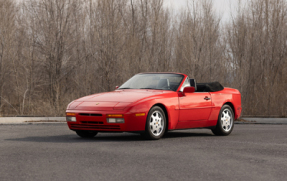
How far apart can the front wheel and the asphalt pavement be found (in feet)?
0.69

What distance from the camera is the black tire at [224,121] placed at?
11594 mm

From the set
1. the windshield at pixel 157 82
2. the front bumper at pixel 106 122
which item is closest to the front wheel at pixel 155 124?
the front bumper at pixel 106 122

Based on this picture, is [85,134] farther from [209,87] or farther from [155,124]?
[209,87]

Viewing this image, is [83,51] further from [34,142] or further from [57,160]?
[57,160]

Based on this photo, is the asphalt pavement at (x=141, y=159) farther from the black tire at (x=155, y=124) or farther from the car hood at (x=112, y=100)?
the car hood at (x=112, y=100)

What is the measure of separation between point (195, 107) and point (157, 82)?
1.08 meters

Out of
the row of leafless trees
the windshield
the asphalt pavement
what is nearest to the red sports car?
the windshield

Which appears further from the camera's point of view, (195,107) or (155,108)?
(195,107)

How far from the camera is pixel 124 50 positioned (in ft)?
81.8

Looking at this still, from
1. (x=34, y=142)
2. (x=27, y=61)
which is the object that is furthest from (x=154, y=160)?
(x=27, y=61)

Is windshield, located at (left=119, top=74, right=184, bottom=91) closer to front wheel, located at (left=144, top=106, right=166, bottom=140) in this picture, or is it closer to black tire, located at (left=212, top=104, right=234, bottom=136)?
front wheel, located at (left=144, top=106, right=166, bottom=140)

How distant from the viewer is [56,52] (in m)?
26.6

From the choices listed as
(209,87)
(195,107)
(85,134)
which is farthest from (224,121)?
(85,134)

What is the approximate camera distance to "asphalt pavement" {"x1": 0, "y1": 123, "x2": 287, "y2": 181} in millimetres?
6016
